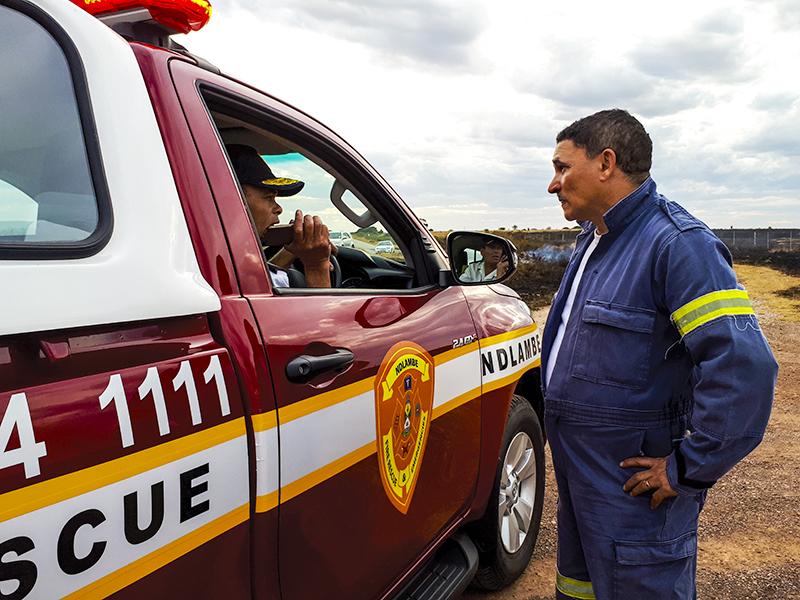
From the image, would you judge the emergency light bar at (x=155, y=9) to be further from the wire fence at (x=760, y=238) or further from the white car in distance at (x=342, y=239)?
the wire fence at (x=760, y=238)

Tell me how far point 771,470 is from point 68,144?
15.4ft

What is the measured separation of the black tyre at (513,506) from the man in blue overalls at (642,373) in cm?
70

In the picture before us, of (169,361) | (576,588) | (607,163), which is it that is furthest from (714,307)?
(169,361)

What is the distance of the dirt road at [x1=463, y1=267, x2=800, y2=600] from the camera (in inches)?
108

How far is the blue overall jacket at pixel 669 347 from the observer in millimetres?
1450

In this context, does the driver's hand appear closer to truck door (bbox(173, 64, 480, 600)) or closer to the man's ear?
truck door (bbox(173, 64, 480, 600))

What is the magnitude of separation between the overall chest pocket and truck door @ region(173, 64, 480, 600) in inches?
19.0

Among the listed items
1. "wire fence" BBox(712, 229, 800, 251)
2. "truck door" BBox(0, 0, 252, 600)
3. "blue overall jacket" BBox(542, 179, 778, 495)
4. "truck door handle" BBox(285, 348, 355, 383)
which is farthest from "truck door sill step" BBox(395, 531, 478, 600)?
"wire fence" BBox(712, 229, 800, 251)

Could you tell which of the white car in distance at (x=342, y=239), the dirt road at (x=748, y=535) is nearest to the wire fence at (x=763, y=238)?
the dirt road at (x=748, y=535)

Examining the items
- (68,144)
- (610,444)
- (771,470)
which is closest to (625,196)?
(610,444)

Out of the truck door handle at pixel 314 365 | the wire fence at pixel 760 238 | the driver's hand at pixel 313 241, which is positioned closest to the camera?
the truck door handle at pixel 314 365

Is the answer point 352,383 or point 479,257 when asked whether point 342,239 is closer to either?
point 479,257

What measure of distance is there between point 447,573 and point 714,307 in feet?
4.38

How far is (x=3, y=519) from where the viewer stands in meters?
0.76
